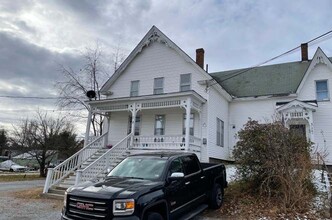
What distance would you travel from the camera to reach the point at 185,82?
58.7 ft

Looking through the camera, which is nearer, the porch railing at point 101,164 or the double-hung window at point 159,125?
the porch railing at point 101,164

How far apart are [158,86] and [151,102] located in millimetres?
3073

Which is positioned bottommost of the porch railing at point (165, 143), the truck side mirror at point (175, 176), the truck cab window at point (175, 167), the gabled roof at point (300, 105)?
the truck side mirror at point (175, 176)

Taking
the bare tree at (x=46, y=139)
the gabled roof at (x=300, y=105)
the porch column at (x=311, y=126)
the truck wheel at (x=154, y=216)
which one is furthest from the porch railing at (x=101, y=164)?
the bare tree at (x=46, y=139)

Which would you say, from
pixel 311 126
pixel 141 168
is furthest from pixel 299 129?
pixel 141 168

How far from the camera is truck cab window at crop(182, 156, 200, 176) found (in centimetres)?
756

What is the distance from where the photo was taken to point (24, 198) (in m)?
12.1

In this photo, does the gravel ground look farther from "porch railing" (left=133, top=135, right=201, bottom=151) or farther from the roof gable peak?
the roof gable peak

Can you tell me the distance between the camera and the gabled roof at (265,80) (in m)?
19.7

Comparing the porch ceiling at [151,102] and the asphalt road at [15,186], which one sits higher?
the porch ceiling at [151,102]

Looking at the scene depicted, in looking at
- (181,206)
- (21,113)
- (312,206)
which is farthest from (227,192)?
(21,113)

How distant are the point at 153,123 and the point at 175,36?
22.6 feet

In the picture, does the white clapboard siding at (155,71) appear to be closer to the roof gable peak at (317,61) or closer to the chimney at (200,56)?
the chimney at (200,56)

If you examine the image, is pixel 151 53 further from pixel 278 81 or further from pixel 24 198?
A: pixel 24 198
